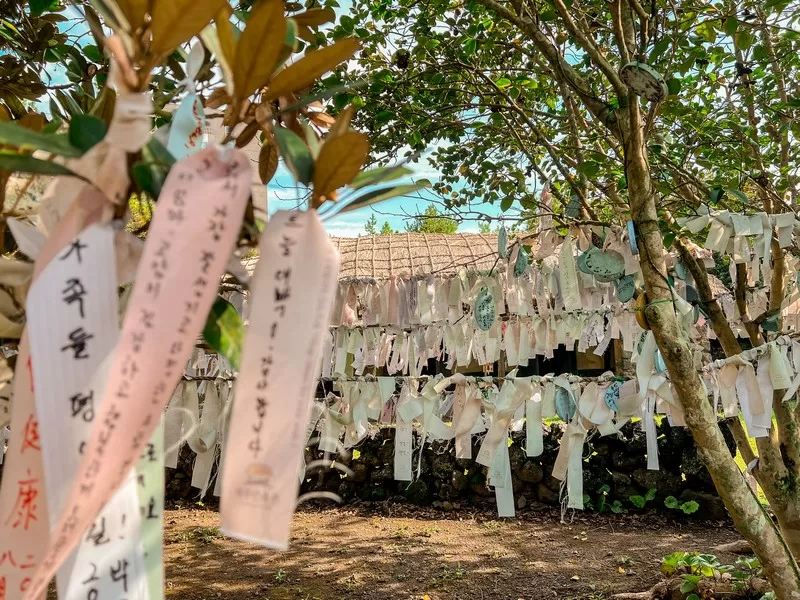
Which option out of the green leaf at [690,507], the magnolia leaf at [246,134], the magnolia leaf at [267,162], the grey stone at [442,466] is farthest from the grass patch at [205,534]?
the magnolia leaf at [246,134]

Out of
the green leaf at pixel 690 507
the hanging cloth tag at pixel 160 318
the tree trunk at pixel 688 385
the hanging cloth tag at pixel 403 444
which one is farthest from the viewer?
the green leaf at pixel 690 507

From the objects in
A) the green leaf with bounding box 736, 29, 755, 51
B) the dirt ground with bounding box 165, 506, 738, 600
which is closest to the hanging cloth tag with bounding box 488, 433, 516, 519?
the dirt ground with bounding box 165, 506, 738, 600

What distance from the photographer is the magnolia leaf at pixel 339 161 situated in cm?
39

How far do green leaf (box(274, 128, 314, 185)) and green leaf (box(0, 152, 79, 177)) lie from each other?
0.44 feet

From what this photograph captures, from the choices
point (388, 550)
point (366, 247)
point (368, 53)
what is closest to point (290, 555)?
point (388, 550)

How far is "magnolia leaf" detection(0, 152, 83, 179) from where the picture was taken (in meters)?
0.38

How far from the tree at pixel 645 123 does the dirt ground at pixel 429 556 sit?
138 centimetres

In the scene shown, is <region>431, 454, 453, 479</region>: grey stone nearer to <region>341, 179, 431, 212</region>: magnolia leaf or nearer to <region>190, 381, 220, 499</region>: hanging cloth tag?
<region>190, 381, 220, 499</region>: hanging cloth tag

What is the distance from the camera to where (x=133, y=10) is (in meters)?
0.42

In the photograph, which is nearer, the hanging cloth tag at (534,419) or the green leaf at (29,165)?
the green leaf at (29,165)

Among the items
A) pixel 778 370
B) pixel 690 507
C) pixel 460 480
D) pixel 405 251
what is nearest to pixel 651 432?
pixel 778 370

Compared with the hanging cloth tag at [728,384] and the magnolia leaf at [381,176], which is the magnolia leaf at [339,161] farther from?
the hanging cloth tag at [728,384]

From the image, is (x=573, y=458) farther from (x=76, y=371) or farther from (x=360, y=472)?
(x=360, y=472)

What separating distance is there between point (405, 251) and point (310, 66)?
6122 millimetres
